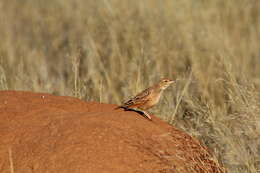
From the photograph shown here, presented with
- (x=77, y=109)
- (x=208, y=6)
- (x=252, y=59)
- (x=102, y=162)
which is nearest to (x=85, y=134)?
(x=102, y=162)

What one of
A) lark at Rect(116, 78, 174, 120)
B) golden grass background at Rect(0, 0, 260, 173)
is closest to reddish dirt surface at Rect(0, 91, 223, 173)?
lark at Rect(116, 78, 174, 120)

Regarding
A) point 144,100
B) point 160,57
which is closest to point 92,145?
point 144,100

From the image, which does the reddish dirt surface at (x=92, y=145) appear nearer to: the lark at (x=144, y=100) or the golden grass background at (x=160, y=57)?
the lark at (x=144, y=100)

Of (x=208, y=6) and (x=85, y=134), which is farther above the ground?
(x=208, y=6)

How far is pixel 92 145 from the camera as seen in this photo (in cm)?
491

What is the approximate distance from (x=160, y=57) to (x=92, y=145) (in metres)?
6.30

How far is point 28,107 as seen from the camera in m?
5.80

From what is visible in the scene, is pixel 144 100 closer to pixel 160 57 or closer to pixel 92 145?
pixel 92 145

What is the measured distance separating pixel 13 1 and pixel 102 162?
1419 cm

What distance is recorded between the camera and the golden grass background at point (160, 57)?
7.76m

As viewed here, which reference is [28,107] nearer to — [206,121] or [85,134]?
[85,134]

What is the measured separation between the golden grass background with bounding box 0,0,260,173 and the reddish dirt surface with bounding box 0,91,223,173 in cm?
198

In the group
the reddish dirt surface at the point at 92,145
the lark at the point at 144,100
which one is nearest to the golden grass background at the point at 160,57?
the lark at the point at 144,100

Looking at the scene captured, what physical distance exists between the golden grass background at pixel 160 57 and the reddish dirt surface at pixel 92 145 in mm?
1981
